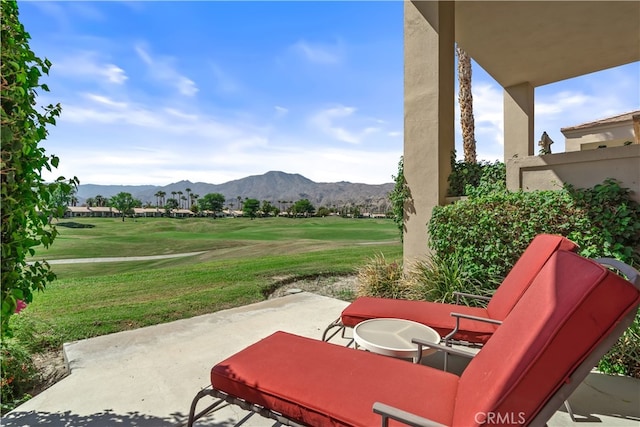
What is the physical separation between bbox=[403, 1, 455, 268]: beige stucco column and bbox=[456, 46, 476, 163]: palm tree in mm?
4731

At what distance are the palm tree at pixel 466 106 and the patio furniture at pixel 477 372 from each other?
9.19 m

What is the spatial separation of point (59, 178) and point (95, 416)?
5.76 feet

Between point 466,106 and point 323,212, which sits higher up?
point 466,106

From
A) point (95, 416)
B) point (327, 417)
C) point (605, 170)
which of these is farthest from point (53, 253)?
point (605, 170)

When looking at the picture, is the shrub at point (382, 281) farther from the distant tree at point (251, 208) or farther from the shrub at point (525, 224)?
the distant tree at point (251, 208)

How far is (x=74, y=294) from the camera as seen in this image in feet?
21.3

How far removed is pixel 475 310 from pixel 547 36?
20.8 feet

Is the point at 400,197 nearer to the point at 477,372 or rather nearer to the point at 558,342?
the point at 477,372

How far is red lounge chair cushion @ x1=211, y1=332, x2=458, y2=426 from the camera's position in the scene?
5.07 feet

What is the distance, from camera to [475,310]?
3.18 meters

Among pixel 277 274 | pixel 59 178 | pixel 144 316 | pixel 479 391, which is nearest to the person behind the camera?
pixel 479 391

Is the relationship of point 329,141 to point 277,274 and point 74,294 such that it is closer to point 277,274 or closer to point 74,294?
point 277,274
